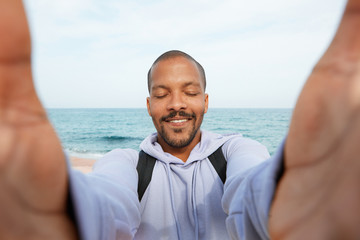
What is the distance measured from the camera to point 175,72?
6.59 ft

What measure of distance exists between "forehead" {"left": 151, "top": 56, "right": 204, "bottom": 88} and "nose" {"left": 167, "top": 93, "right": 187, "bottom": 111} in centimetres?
11

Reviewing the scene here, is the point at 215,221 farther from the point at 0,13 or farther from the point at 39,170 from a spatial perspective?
the point at 0,13

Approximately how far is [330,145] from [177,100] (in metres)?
1.52

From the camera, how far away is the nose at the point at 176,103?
6.55 ft

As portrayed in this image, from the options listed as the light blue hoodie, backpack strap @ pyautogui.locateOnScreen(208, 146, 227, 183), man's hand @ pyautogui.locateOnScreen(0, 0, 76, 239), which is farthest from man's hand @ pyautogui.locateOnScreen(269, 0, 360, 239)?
backpack strap @ pyautogui.locateOnScreen(208, 146, 227, 183)

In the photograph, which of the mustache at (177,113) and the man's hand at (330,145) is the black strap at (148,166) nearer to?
the mustache at (177,113)

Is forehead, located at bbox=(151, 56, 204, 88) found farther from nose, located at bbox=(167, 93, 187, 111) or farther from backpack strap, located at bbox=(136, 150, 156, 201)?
backpack strap, located at bbox=(136, 150, 156, 201)

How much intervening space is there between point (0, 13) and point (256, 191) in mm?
766

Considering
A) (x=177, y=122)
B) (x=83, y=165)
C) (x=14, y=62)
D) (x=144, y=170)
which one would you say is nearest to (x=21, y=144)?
(x=14, y=62)

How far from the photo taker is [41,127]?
58 centimetres

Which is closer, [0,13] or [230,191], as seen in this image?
[0,13]

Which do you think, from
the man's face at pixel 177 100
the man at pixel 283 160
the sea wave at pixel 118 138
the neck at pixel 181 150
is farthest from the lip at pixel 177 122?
the sea wave at pixel 118 138

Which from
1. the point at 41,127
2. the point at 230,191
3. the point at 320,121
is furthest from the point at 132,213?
the point at 320,121

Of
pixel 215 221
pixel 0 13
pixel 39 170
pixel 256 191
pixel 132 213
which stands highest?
pixel 0 13
